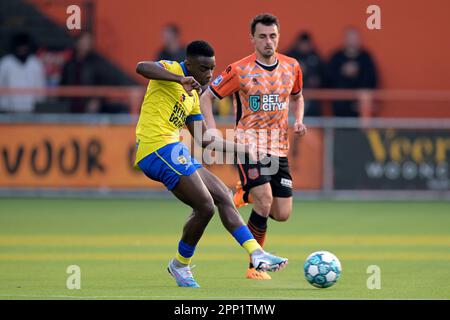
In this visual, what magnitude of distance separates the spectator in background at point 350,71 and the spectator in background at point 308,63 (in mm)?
327

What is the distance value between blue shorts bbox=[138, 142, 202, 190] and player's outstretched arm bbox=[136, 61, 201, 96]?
556 mm

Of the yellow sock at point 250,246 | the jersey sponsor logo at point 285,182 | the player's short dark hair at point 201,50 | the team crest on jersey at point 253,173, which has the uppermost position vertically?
the player's short dark hair at point 201,50

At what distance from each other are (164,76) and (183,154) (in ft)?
2.56

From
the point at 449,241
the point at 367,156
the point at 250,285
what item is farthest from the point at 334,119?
the point at 250,285

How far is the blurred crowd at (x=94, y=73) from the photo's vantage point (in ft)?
78.0

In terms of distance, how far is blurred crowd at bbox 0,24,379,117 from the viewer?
23.8 m

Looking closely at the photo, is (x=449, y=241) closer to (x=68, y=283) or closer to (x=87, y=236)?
(x=87, y=236)

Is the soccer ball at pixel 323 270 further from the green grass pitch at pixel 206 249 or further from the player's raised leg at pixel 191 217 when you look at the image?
the player's raised leg at pixel 191 217

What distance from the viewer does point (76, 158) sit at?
22.5 metres

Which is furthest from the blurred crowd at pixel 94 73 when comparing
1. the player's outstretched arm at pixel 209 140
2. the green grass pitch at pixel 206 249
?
the player's outstretched arm at pixel 209 140

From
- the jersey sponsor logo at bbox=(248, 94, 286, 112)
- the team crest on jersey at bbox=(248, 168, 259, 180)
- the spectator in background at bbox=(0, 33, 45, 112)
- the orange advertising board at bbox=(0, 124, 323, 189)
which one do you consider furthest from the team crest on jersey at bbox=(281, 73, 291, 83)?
the spectator in background at bbox=(0, 33, 45, 112)

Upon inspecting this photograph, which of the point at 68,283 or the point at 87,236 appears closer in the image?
the point at 68,283
